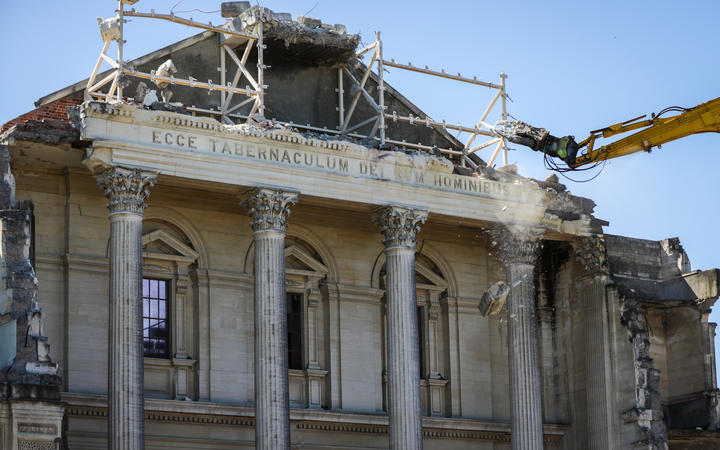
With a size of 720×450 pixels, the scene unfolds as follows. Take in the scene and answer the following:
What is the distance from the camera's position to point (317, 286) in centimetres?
4731

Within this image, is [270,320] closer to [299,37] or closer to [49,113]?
[49,113]

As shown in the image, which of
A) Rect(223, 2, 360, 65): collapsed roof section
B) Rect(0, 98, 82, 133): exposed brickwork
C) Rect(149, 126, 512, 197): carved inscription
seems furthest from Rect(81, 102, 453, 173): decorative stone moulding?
Rect(223, 2, 360, 65): collapsed roof section

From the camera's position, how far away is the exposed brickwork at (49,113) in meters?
42.5

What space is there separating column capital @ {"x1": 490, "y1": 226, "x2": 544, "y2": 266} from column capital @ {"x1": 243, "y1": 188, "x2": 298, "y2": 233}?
7306 millimetres

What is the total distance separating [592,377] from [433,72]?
1011cm

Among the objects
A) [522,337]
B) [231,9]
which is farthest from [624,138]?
[231,9]

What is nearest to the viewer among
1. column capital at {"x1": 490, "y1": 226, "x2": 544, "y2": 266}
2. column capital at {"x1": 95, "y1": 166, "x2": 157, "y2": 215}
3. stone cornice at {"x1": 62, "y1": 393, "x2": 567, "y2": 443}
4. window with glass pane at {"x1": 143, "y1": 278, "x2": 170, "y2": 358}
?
column capital at {"x1": 95, "y1": 166, "x2": 157, "y2": 215}

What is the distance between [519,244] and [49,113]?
13.8 m

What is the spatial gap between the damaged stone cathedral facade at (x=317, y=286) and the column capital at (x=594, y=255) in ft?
0.31

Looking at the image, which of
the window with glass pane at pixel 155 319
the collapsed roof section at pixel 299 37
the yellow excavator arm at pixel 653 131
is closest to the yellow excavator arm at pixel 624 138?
the yellow excavator arm at pixel 653 131

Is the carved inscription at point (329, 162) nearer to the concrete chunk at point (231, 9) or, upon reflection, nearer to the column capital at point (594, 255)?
the column capital at point (594, 255)

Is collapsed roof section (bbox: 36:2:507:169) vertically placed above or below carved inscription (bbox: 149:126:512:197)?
above

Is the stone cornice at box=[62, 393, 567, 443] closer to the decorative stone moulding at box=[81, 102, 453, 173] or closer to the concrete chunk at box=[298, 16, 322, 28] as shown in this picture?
the decorative stone moulding at box=[81, 102, 453, 173]

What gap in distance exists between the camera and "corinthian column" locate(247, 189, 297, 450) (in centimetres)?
4138
